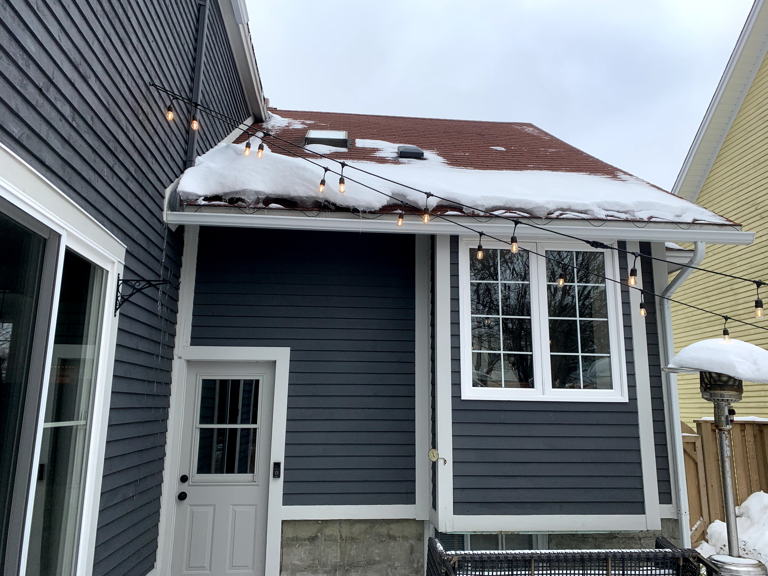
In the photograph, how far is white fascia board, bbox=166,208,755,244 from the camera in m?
4.21

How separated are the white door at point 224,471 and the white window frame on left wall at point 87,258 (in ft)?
5.18

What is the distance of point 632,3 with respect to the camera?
54000mm

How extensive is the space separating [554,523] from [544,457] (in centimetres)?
49

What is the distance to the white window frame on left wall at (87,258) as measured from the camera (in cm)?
221

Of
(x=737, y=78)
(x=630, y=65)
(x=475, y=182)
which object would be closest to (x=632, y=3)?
(x=630, y=65)

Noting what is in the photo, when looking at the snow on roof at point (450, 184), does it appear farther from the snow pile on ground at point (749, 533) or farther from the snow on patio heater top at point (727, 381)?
the snow pile on ground at point (749, 533)

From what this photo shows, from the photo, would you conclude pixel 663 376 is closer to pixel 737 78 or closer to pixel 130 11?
pixel 130 11

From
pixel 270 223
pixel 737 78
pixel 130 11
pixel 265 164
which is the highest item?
pixel 737 78

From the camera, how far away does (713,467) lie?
20.8 feet

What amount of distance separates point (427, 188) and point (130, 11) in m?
2.46

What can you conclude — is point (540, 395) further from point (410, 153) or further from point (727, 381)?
point (410, 153)

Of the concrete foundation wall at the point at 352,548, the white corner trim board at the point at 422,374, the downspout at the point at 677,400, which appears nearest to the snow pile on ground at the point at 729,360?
the downspout at the point at 677,400

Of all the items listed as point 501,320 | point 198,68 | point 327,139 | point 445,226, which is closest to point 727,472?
point 501,320

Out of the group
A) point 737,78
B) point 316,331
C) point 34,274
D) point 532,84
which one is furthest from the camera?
point 532,84
